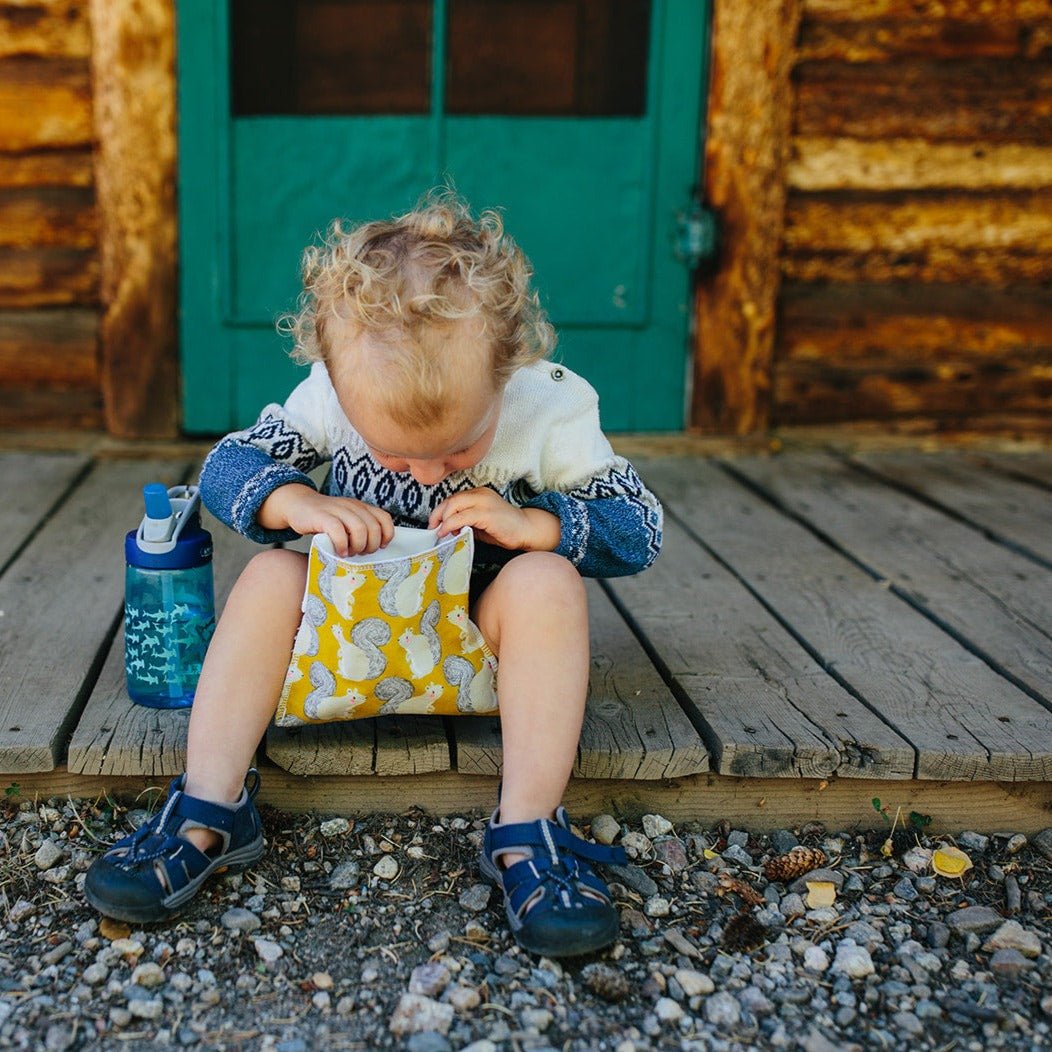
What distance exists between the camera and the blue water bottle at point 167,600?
1.81 meters

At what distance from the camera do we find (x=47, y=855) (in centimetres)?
171

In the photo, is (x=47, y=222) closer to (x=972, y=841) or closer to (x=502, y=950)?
(x=502, y=950)

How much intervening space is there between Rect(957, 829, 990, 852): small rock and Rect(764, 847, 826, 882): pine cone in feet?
0.71

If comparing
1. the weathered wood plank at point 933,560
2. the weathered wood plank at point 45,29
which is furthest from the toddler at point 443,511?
the weathered wood plank at point 45,29

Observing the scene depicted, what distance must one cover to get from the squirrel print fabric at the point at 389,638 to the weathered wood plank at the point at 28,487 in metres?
1.07

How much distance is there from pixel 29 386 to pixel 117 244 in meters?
0.44

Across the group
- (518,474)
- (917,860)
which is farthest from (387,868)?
(917,860)

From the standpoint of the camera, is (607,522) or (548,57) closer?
(607,522)

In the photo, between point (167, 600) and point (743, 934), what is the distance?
87cm

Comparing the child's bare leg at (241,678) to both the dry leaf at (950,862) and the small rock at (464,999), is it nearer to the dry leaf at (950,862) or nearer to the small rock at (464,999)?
the small rock at (464,999)

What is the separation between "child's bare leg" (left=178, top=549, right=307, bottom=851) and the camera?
1664 millimetres

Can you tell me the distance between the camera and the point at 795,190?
3.42m

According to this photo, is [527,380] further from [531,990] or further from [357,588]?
[531,990]

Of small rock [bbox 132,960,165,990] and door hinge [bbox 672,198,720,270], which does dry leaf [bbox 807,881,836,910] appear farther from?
door hinge [bbox 672,198,720,270]
